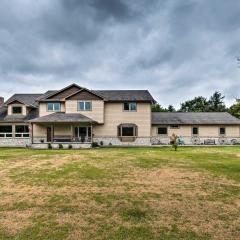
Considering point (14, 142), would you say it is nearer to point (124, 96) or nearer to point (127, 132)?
point (127, 132)

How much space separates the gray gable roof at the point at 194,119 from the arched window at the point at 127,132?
4.08 m

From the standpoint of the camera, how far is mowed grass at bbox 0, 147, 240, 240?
5.97 metres

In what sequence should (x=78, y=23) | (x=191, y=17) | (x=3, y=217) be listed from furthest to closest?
(x=78, y=23), (x=191, y=17), (x=3, y=217)

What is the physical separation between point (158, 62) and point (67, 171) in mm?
23889

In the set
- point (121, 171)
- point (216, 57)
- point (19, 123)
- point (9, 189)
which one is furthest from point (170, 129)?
point (9, 189)

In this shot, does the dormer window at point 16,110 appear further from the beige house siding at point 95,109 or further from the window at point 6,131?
the beige house siding at point 95,109

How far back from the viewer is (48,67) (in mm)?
37219

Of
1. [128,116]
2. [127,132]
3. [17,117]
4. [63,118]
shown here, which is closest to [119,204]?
[63,118]

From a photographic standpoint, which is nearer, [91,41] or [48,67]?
[91,41]

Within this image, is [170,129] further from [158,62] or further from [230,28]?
[230,28]

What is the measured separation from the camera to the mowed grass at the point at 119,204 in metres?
5.97

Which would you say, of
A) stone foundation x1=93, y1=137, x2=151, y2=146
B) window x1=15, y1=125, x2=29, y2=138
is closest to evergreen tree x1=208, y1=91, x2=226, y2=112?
stone foundation x1=93, y1=137, x2=151, y2=146

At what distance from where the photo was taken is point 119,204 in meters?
7.93

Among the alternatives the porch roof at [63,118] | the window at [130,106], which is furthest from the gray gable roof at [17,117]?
the window at [130,106]
